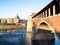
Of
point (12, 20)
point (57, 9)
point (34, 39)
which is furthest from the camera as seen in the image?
point (12, 20)

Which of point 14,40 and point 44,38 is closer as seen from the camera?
point 44,38

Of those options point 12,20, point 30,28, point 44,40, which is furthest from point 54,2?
point 12,20

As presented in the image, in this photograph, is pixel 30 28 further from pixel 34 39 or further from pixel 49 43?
pixel 49 43

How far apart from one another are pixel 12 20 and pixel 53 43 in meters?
96.9

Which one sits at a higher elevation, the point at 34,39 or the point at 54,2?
the point at 54,2

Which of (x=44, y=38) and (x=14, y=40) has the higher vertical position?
(x=44, y=38)

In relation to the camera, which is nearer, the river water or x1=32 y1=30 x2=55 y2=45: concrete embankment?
x1=32 y1=30 x2=55 y2=45: concrete embankment

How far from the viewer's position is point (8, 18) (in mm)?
127375

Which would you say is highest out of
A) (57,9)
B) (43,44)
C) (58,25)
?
(57,9)

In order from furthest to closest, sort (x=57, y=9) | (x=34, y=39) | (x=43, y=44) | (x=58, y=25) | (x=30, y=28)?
1. (x=30, y=28)
2. (x=34, y=39)
3. (x=43, y=44)
4. (x=57, y=9)
5. (x=58, y=25)

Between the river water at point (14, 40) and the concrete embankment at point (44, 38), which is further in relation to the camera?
the river water at point (14, 40)

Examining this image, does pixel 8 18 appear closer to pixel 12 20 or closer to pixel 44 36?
pixel 12 20

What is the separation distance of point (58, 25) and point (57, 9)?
2398mm

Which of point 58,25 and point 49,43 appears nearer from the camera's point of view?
point 58,25
